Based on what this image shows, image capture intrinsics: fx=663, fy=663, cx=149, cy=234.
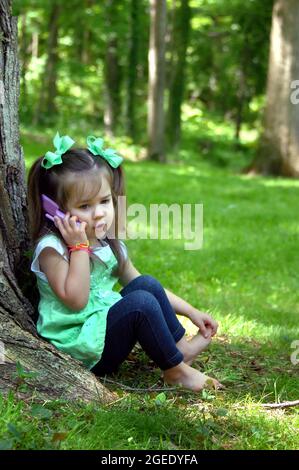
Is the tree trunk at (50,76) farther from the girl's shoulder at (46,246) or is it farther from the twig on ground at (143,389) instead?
the twig on ground at (143,389)

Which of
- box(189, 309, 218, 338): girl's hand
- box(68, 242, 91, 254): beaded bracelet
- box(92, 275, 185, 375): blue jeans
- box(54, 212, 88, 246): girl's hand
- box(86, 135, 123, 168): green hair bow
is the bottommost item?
box(189, 309, 218, 338): girl's hand

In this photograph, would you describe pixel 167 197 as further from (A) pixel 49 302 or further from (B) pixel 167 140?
(B) pixel 167 140

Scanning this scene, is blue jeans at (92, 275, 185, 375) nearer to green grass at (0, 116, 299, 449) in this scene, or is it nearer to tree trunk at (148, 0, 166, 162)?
green grass at (0, 116, 299, 449)

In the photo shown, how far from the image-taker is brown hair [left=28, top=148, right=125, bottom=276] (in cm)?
287

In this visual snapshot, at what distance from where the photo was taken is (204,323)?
3.23 m

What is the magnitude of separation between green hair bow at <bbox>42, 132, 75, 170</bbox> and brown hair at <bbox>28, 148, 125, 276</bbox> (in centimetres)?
3

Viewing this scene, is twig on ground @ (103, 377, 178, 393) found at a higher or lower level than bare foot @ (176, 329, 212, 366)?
lower

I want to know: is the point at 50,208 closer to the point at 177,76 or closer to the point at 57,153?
the point at 57,153

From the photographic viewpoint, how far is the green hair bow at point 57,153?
9.32 feet

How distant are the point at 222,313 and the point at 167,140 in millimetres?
16848

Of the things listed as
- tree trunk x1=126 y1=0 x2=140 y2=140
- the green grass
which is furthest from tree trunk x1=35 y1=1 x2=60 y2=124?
the green grass

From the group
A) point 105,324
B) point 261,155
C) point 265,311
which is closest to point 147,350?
point 105,324

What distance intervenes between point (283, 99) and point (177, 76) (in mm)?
8350

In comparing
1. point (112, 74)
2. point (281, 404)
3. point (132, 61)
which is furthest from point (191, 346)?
point (112, 74)
